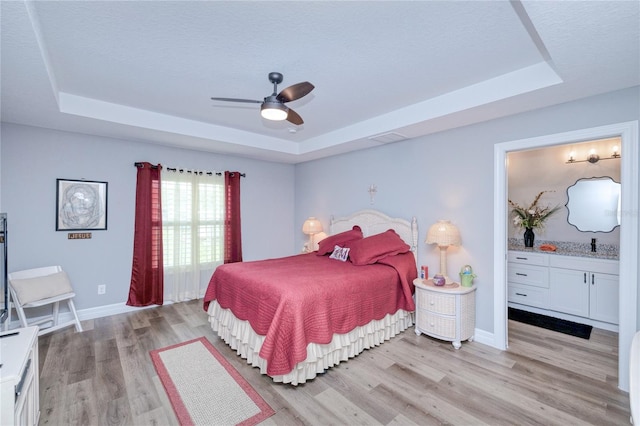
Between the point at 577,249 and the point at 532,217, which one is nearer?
the point at 577,249

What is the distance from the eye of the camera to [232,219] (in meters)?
4.91

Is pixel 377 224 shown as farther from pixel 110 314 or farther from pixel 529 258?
pixel 110 314

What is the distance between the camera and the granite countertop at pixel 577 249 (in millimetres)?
3459

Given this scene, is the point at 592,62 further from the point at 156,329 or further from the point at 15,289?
the point at 15,289

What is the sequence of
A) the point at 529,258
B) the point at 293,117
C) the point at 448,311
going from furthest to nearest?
the point at 529,258 → the point at 448,311 → the point at 293,117

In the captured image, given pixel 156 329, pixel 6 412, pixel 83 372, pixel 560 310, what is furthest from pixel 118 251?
pixel 560 310

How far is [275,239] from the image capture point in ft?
18.4

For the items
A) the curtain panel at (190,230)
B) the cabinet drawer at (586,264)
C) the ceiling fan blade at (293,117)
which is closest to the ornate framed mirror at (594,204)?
the cabinet drawer at (586,264)

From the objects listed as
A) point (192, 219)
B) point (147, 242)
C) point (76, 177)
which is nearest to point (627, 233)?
point (192, 219)

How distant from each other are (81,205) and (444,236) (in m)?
4.42

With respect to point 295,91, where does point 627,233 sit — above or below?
below

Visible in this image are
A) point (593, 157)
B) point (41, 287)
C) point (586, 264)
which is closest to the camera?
point (41, 287)

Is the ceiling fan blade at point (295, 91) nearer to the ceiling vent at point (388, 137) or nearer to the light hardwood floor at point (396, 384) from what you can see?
the ceiling vent at point (388, 137)

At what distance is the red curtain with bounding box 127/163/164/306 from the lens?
4.04m
